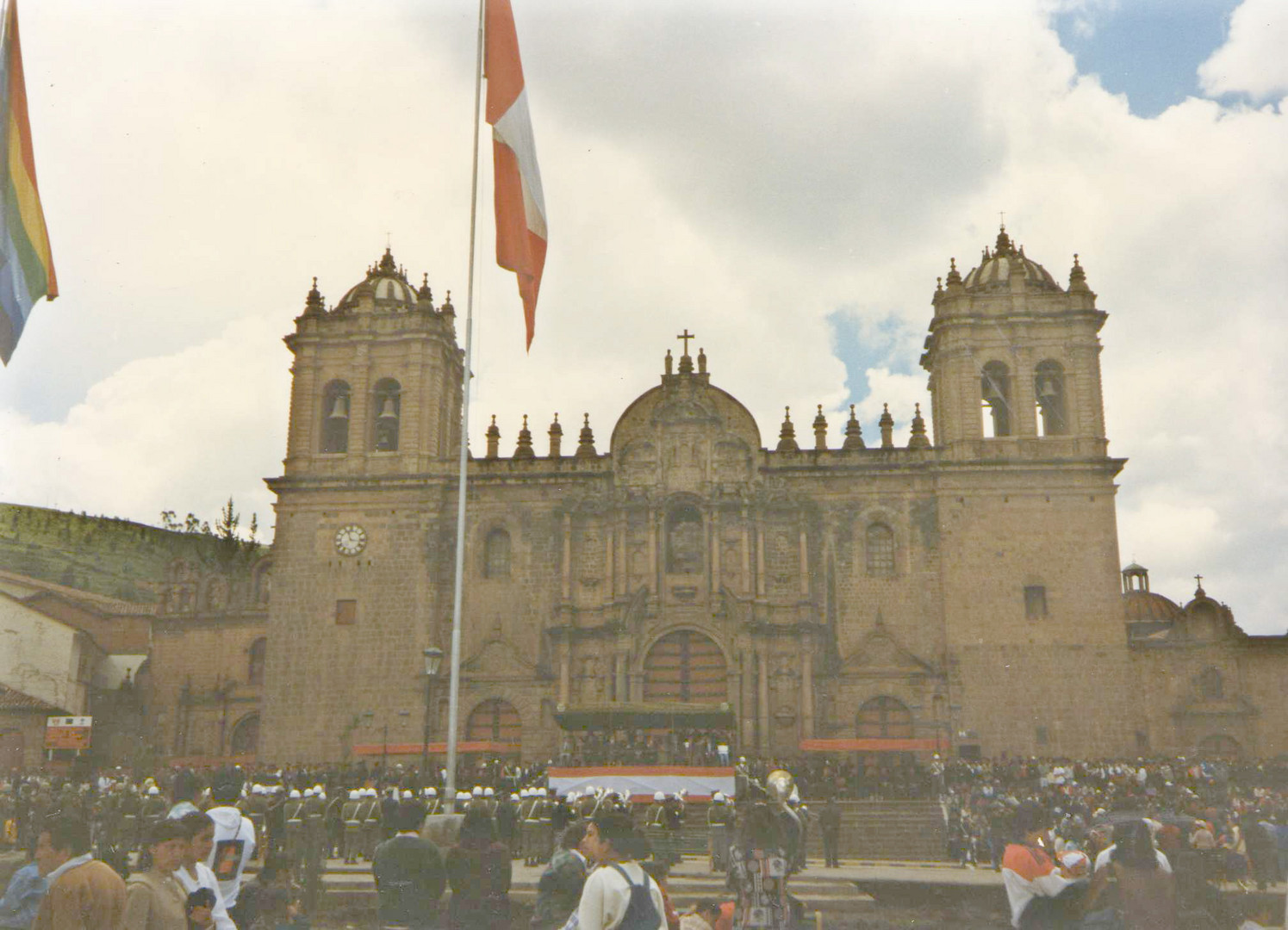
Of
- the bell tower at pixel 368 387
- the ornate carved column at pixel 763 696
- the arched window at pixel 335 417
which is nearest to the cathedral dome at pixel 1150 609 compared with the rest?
the ornate carved column at pixel 763 696

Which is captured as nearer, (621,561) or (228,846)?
(228,846)

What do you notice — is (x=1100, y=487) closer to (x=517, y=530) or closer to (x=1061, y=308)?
(x=1061, y=308)

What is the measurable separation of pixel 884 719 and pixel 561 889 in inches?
1131

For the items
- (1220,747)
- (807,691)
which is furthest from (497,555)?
(1220,747)

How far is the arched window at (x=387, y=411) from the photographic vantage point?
134 feet

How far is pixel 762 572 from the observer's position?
3759cm

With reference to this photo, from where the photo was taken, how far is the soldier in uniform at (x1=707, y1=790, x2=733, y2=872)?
69.4 ft

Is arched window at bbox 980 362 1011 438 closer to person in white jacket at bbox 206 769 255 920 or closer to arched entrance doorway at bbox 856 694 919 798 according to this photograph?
arched entrance doorway at bbox 856 694 919 798

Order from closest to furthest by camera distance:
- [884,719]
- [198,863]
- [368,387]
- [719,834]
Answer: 1. [198,863]
2. [719,834]
3. [884,719]
4. [368,387]

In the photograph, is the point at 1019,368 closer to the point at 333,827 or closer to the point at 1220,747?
the point at 1220,747

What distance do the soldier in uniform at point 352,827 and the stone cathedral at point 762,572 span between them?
1235 cm

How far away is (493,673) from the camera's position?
37.8 meters

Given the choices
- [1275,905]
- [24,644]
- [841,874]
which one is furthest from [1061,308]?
[24,644]

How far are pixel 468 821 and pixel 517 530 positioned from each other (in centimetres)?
2974
